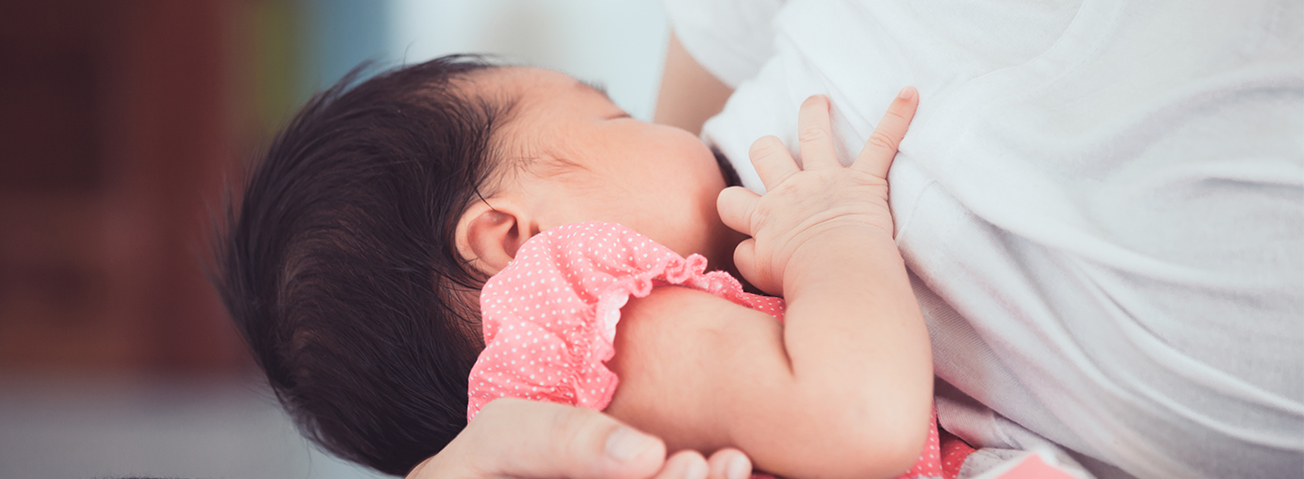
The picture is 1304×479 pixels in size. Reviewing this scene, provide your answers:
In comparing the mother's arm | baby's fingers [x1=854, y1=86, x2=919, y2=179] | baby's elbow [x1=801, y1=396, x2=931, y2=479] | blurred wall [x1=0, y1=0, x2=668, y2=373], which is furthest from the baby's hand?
blurred wall [x1=0, y1=0, x2=668, y2=373]

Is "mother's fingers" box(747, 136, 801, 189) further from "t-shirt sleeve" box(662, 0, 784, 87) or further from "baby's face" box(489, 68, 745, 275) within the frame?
"t-shirt sleeve" box(662, 0, 784, 87)

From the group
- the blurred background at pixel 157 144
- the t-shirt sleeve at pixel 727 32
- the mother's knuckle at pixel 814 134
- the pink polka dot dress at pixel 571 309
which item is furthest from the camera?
the blurred background at pixel 157 144

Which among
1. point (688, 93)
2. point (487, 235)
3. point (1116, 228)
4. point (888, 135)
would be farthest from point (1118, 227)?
point (688, 93)

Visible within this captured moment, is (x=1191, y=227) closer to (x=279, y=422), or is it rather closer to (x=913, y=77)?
(x=913, y=77)

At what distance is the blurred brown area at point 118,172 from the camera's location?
1539 millimetres

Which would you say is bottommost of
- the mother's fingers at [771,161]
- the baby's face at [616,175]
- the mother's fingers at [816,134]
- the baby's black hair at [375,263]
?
the baby's black hair at [375,263]

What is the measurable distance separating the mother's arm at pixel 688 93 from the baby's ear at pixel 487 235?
0.51 metres

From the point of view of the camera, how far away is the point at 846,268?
46cm

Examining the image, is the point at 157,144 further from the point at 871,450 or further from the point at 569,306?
the point at 871,450

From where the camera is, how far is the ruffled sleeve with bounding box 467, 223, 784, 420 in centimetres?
48

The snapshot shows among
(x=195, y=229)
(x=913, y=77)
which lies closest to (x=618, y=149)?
(x=913, y=77)

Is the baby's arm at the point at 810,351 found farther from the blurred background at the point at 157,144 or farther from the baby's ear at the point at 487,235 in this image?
the blurred background at the point at 157,144

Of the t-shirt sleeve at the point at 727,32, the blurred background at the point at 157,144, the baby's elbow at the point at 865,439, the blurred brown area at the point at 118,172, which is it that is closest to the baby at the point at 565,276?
the baby's elbow at the point at 865,439

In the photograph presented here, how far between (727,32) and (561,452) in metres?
0.72
